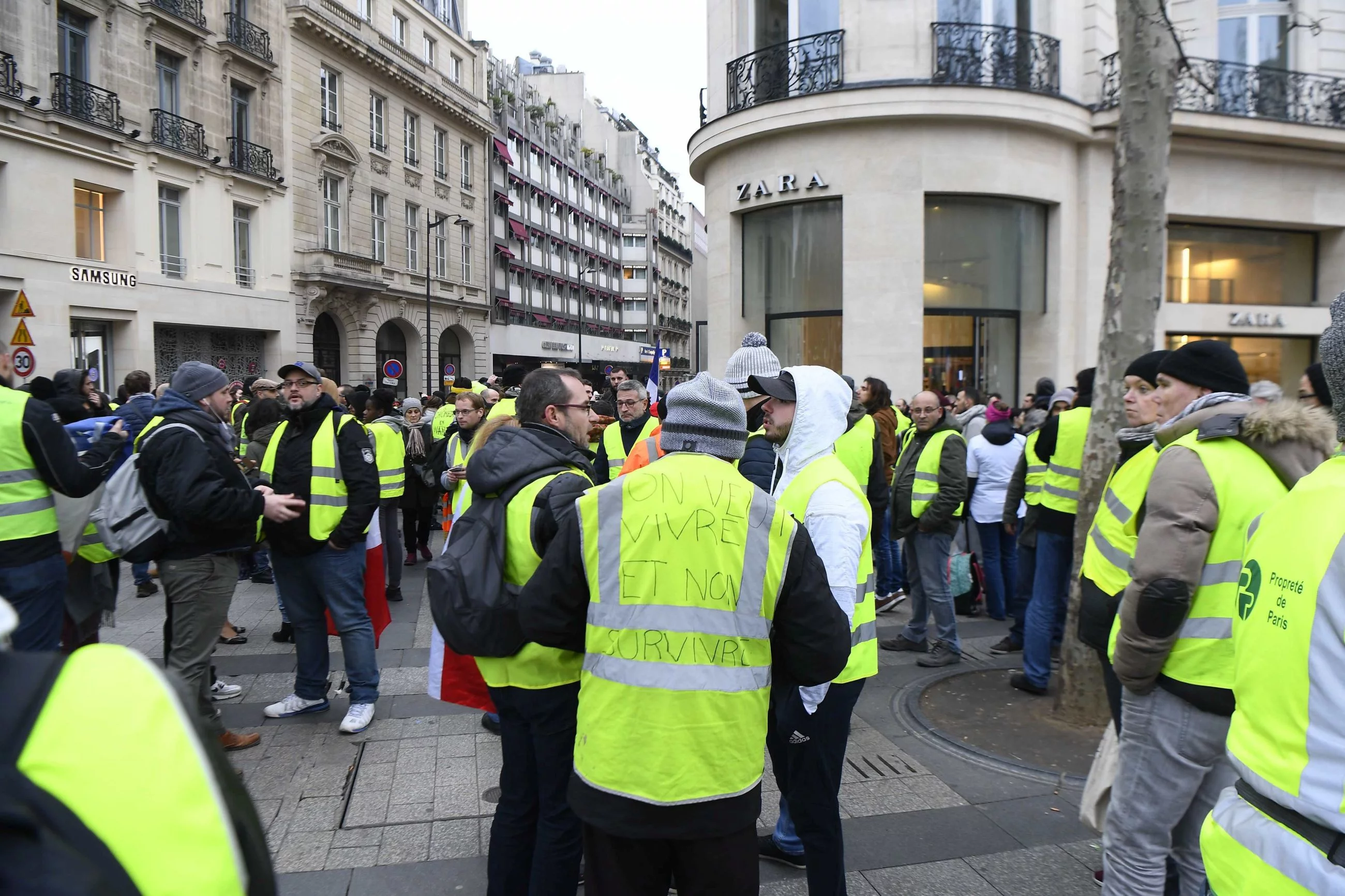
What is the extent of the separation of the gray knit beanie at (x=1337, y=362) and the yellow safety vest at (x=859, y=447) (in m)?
4.60

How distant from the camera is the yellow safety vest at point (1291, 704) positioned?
4.90 feet

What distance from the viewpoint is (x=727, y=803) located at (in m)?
2.33

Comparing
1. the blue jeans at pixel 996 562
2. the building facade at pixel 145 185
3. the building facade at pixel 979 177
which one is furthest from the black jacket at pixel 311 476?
the building facade at pixel 145 185

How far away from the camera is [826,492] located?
3.10 m

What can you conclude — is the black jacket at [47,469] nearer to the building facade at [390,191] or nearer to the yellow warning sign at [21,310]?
the yellow warning sign at [21,310]

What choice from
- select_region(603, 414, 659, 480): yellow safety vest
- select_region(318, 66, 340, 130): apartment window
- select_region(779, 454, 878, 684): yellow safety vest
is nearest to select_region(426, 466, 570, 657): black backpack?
select_region(779, 454, 878, 684): yellow safety vest

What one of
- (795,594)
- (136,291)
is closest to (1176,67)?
(795,594)

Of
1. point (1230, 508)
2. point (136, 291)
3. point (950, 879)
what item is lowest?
point (950, 879)

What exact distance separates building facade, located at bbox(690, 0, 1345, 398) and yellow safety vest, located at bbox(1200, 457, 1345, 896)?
13845 mm

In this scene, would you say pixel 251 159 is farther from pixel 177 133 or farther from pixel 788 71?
pixel 788 71

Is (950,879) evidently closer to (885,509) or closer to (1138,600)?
(1138,600)

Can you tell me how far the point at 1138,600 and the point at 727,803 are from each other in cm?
150

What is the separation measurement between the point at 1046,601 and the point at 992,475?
217 cm

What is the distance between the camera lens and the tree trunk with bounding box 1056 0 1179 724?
5.20 meters
